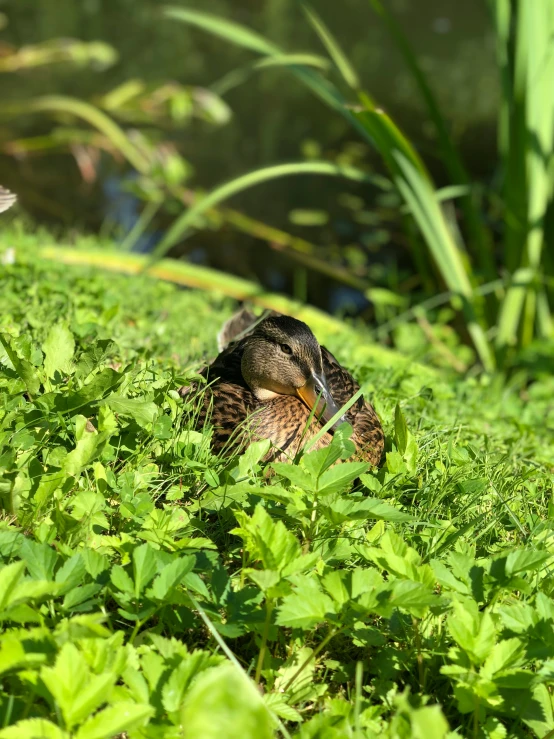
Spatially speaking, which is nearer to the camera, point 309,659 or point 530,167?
point 309,659

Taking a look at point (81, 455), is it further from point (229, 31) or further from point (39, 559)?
point (229, 31)

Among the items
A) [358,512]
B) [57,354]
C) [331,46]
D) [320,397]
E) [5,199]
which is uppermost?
[5,199]

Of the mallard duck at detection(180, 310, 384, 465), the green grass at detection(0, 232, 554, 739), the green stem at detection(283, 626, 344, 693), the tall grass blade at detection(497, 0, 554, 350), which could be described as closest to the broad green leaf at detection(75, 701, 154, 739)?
the green grass at detection(0, 232, 554, 739)

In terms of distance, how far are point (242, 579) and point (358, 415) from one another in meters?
0.86

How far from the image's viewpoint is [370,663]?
1745 millimetres

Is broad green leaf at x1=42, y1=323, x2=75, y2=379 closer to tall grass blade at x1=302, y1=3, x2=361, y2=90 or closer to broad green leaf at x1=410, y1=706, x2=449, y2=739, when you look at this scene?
broad green leaf at x1=410, y1=706, x2=449, y2=739

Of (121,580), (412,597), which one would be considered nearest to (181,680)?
(121,580)

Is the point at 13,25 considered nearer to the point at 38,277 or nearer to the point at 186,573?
the point at 38,277

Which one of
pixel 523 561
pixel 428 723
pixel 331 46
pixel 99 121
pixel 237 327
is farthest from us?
pixel 99 121

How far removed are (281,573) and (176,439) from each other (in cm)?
67

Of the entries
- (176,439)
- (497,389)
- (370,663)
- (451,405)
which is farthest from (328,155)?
(370,663)

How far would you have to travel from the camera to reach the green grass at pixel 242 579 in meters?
1.41

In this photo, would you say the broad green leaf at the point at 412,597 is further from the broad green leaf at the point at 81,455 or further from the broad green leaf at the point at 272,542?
the broad green leaf at the point at 81,455

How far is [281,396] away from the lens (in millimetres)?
2535
